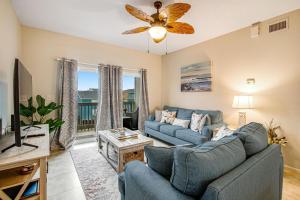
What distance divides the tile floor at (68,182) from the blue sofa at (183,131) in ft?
4.00

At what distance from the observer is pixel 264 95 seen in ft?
9.16

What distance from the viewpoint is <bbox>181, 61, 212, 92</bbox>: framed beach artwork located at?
148 inches

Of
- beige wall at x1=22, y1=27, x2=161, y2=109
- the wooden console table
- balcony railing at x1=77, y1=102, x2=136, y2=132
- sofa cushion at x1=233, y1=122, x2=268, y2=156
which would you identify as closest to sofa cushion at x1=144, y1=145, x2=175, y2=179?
sofa cushion at x1=233, y1=122, x2=268, y2=156

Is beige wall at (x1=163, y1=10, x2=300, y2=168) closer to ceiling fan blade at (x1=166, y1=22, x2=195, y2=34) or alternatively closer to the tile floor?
the tile floor

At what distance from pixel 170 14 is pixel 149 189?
2.03m

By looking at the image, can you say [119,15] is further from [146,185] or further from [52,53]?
[146,185]

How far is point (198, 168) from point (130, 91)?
13.7 feet

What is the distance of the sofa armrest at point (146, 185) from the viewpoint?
3.07ft

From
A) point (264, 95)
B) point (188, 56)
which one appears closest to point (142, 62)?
point (188, 56)

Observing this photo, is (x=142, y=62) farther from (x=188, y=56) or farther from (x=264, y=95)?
(x=264, y=95)

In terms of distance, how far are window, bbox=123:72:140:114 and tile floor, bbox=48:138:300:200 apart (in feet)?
7.90

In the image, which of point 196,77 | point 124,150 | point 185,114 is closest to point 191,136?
point 185,114

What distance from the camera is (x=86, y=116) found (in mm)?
4727

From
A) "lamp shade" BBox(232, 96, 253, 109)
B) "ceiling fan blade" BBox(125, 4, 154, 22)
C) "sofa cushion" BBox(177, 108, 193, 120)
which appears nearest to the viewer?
"ceiling fan blade" BBox(125, 4, 154, 22)
